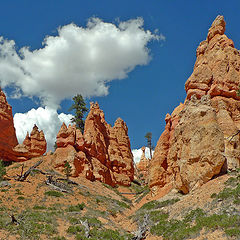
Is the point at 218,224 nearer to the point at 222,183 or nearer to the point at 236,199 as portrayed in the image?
the point at 236,199

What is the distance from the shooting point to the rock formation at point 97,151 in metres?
42.6

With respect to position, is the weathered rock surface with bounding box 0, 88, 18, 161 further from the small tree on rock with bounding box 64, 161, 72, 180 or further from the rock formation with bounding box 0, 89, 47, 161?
the small tree on rock with bounding box 64, 161, 72, 180

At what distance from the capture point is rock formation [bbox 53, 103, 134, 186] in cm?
4256

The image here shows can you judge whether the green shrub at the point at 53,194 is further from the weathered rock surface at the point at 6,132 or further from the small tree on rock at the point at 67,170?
the weathered rock surface at the point at 6,132

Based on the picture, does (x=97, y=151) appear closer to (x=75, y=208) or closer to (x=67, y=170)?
(x=67, y=170)

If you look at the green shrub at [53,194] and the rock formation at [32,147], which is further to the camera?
the rock formation at [32,147]

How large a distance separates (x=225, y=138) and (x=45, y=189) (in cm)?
2276

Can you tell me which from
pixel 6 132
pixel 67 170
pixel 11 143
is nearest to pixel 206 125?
pixel 67 170

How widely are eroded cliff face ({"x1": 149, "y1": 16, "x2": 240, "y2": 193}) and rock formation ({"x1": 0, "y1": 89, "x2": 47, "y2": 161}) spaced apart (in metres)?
26.0

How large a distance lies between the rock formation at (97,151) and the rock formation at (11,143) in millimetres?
7731

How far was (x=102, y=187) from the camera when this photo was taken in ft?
140

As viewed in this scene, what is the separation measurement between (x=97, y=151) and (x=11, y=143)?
1648 centimetres

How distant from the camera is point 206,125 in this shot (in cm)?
2495

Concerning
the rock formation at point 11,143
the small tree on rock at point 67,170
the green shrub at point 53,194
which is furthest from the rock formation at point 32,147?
the green shrub at point 53,194
